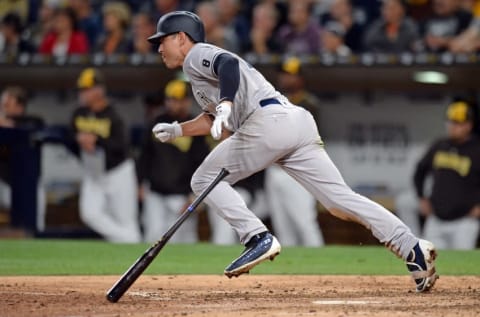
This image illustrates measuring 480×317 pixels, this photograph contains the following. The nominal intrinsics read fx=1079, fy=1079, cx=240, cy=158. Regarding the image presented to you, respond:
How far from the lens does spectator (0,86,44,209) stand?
10.8 metres

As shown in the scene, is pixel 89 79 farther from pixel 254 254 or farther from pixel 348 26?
pixel 254 254

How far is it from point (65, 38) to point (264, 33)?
7.65 ft

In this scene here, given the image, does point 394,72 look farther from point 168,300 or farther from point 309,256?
point 168,300

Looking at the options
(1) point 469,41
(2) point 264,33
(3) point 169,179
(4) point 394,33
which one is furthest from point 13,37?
(1) point 469,41

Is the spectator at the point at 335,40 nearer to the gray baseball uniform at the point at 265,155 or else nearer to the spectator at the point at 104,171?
the spectator at the point at 104,171

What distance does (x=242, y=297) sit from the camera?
5625 mm

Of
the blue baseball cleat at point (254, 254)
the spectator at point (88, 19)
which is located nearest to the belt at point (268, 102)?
the blue baseball cleat at point (254, 254)

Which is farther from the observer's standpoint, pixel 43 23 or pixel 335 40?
pixel 43 23

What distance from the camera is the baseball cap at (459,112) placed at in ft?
32.4

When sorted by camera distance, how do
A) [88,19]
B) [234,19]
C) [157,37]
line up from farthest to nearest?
1. [88,19]
2. [234,19]
3. [157,37]

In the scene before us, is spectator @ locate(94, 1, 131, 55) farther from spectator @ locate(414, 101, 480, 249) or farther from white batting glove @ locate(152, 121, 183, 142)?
white batting glove @ locate(152, 121, 183, 142)

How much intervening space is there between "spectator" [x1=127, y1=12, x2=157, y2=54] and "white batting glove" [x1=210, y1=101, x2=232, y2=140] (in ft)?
21.1

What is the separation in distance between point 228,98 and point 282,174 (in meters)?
5.35

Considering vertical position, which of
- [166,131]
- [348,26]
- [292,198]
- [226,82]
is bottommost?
[292,198]
